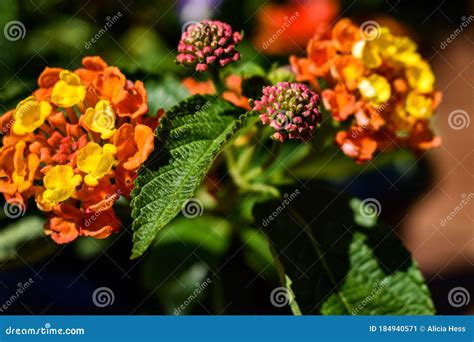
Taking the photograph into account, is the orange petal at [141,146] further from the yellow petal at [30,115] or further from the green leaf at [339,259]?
the green leaf at [339,259]

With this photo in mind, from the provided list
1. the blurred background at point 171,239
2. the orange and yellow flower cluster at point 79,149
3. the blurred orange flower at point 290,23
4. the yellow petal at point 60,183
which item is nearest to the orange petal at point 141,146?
the orange and yellow flower cluster at point 79,149

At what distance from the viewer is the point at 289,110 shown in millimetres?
A: 1579

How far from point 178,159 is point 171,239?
2.53 ft

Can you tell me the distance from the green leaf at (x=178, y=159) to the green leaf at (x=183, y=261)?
0.66 m

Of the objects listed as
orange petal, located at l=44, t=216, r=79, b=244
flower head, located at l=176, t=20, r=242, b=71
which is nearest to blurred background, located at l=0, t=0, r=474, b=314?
flower head, located at l=176, t=20, r=242, b=71

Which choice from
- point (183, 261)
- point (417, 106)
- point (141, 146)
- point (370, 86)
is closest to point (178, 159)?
point (141, 146)

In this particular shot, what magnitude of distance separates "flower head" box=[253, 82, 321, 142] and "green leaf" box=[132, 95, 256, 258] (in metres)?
0.05

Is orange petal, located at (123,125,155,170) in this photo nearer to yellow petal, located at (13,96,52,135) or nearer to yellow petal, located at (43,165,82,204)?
yellow petal, located at (43,165,82,204)

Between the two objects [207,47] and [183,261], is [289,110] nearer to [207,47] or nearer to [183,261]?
[207,47]

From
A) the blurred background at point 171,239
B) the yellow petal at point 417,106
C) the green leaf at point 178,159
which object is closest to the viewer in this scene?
the green leaf at point 178,159

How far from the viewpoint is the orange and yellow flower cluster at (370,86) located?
1.74 metres

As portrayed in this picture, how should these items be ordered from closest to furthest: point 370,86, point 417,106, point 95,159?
point 95,159, point 370,86, point 417,106

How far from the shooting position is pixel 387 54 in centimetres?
183
